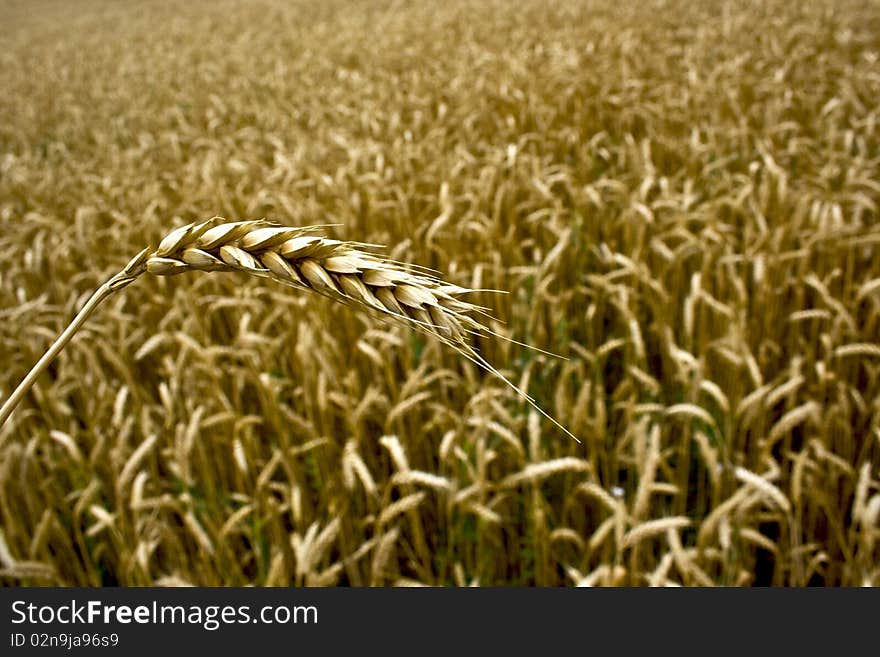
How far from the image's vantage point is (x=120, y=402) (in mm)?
1874

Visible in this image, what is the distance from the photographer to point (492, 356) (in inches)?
91.6

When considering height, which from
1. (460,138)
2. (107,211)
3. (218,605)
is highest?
(460,138)

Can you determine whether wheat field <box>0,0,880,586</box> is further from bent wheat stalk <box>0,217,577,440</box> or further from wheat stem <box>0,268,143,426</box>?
wheat stem <box>0,268,143,426</box>

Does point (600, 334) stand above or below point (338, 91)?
below

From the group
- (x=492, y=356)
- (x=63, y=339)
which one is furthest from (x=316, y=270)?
(x=492, y=356)

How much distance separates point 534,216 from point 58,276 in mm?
1946

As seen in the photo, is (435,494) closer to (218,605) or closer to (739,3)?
(218,605)

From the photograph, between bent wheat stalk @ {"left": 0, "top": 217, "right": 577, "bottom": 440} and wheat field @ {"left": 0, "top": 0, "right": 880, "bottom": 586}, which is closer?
bent wheat stalk @ {"left": 0, "top": 217, "right": 577, "bottom": 440}

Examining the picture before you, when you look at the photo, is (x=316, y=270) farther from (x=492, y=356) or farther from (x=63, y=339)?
(x=492, y=356)

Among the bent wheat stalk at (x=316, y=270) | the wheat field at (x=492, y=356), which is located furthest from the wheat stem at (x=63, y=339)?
the wheat field at (x=492, y=356)

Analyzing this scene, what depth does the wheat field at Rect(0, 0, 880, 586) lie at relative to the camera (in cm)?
170

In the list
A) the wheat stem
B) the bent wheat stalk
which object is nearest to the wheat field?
the bent wheat stalk

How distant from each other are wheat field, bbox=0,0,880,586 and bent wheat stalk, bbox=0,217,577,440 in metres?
0.05

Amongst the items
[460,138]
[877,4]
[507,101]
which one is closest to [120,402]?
[460,138]
